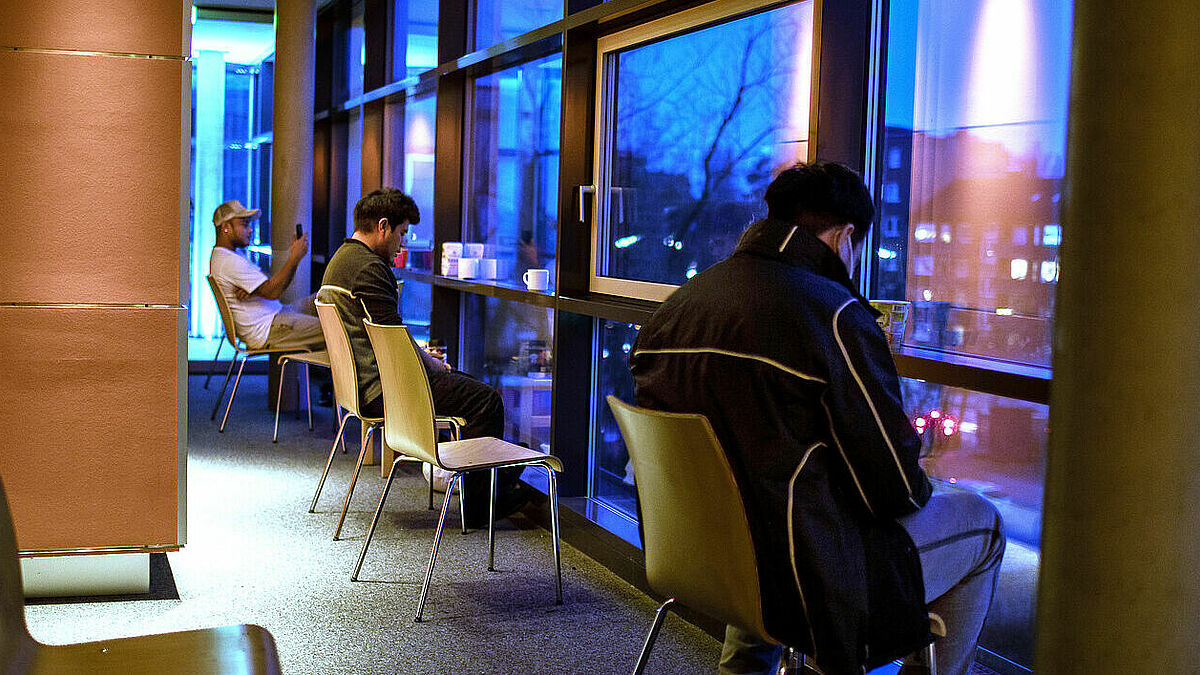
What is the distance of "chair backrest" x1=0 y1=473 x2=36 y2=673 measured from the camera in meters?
1.71

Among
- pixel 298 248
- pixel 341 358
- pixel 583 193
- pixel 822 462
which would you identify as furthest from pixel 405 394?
pixel 298 248

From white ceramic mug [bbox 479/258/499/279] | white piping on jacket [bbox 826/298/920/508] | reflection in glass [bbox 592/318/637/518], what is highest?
white ceramic mug [bbox 479/258/499/279]

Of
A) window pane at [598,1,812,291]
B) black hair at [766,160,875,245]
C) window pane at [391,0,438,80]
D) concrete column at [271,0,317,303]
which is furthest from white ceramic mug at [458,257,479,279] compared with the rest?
black hair at [766,160,875,245]

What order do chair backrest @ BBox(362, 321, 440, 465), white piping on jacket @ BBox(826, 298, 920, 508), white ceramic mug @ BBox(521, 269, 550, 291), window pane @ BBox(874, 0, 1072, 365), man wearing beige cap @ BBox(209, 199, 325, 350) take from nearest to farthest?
white piping on jacket @ BBox(826, 298, 920, 508), window pane @ BBox(874, 0, 1072, 365), chair backrest @ BBox(362, 321, 440, 465), white ceramic mug @ BBox(521, 269, 550, 291), man wearing beige cap @ BBox(209, 199, 325, 350)

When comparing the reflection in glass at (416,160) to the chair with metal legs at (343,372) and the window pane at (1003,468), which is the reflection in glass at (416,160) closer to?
the chair with metal legs at (343,372)

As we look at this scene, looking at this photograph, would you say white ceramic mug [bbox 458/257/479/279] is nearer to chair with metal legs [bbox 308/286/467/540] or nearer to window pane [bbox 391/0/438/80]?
chair with metal legs [bbox 308/286/467/540]

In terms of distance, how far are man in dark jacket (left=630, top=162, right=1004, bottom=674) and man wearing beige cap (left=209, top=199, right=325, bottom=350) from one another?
Result: 5.19 metres

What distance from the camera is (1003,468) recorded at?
2.64 m

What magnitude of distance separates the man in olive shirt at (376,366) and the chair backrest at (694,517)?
2.37 metres

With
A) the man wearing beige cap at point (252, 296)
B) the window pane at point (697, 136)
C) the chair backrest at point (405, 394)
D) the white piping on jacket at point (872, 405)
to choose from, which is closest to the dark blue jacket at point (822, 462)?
the white piping on jacket at point (872, 405)

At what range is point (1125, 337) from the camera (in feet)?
4.13

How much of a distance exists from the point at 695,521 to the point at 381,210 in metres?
3.22

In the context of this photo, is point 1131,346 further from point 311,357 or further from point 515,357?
point 311,357

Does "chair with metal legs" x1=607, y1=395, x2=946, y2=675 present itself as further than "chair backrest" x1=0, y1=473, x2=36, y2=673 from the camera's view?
Yes
